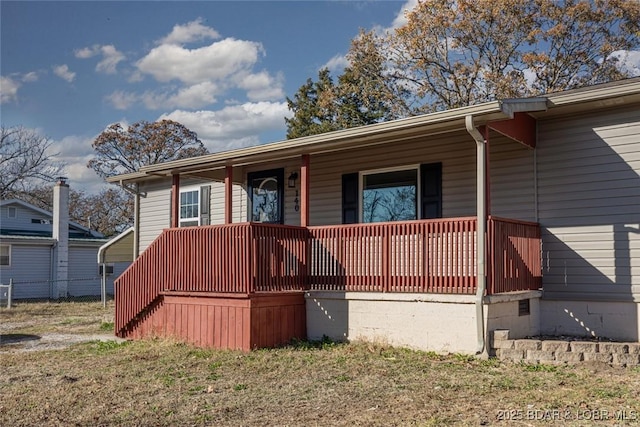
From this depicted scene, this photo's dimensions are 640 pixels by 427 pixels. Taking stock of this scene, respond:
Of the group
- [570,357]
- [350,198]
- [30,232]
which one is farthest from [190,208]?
[30,232]

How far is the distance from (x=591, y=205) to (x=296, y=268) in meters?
4.27

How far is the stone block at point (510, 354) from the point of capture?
7.53 metres

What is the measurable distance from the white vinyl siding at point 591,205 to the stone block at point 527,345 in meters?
1.70

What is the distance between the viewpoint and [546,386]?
20.6 ft

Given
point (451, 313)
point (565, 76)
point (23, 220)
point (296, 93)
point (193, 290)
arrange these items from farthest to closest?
1. point (296, 93)
2. point (23, 220)
3. point (565, 76)
4. point (193, 290)
5. point (451, 313)

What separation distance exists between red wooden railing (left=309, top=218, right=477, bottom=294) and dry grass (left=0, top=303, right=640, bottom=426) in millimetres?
900

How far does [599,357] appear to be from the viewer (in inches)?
284

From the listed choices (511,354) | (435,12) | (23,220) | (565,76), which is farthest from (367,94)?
(511,354)

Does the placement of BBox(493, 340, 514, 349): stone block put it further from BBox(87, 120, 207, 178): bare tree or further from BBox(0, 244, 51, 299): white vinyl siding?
BBox(87, 120, 207, 178): bare tree

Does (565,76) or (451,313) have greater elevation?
(565,76)

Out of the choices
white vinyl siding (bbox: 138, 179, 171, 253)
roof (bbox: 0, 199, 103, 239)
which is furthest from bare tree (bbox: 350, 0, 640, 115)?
roof (bbox: 0, 199, 103, 239)

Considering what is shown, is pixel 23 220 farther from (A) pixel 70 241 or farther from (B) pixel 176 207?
(B) pixel 176 207

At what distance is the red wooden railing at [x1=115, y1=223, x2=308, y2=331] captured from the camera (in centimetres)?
907

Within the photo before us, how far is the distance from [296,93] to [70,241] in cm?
1366
